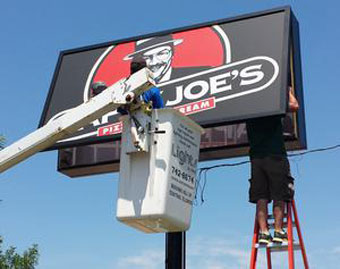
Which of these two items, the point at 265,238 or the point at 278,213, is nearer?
the point at 265,238

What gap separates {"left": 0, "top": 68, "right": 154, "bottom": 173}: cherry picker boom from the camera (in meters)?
7.48

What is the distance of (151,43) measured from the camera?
36.7 ft

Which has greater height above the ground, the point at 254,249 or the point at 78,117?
the point at 78,117

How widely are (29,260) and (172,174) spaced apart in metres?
20.9

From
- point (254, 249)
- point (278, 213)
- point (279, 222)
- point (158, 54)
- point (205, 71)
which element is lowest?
point (254, 249)

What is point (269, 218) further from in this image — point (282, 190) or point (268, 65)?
point (268, 65)

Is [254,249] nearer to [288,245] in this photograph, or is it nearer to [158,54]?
[288,245]

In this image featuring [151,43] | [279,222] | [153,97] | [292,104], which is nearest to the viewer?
[153,97]

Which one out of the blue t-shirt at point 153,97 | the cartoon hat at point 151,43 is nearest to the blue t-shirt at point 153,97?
the blue t-shirt at point 153,97

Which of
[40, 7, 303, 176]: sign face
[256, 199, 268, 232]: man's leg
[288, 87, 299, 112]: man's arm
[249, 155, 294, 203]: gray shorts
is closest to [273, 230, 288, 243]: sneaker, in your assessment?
[256, 199, 268, 232]: man's leg

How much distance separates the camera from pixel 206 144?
11.0 metres

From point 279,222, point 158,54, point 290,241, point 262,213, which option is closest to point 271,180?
point 262,213

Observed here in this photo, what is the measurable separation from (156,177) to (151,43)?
182 inches

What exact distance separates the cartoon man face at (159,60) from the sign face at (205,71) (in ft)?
0.05
